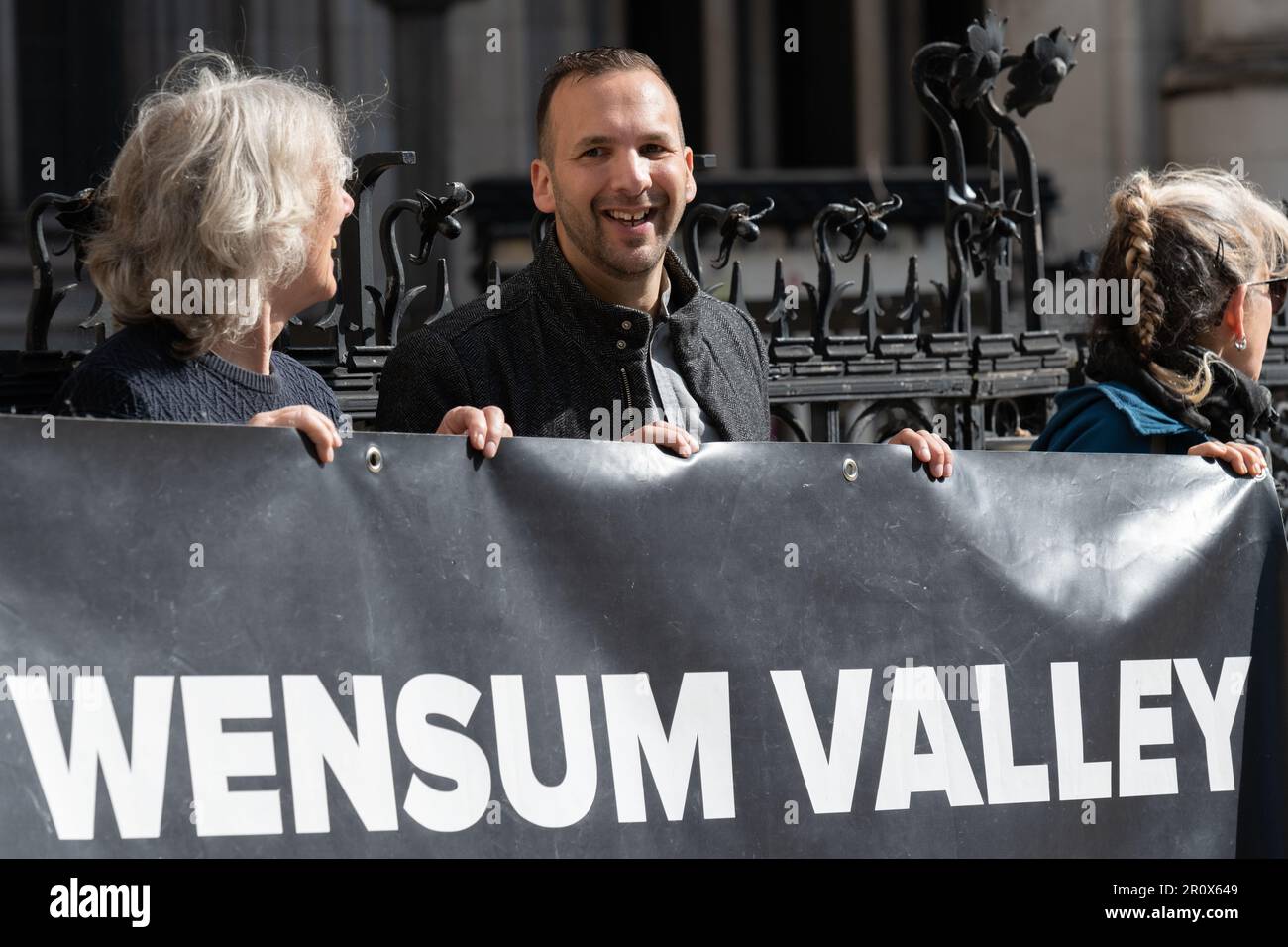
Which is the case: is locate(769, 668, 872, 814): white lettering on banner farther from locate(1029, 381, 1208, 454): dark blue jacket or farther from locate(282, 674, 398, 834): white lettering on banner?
locate(1029, 381, 1208, 454): dark blue jacket

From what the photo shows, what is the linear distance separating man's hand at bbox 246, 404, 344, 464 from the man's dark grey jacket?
49cm

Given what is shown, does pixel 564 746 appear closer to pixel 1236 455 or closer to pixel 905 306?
pixel 1236 455

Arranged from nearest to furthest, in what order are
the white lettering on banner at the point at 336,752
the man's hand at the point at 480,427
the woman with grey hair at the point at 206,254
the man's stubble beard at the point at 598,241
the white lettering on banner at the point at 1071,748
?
the white lettering on banner at the point at 336,752
the woman with grey hair at the point at 206,254
the man's hand at the point at 480,427
the white lettering on banner at the point at 1071,748
the man's stubble beard at the point at 598,241

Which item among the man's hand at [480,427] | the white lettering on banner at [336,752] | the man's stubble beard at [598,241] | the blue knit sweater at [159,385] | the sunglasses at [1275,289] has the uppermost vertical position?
the man's stubble beard at [598,241]

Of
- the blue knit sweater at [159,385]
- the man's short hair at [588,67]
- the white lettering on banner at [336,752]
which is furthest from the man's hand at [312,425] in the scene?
Answer: the man's short hair at [588,67]

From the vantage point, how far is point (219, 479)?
2.89 meters

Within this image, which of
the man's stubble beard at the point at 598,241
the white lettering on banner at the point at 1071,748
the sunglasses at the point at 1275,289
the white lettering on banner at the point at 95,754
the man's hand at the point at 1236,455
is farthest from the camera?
the sunglasses at the point at 1275,289

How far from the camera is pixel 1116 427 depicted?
12.5 feet

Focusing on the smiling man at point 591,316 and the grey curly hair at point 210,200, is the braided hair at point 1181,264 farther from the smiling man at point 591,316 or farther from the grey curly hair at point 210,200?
the grey curly hair at point 210,200

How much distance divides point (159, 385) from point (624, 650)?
2.87 feet

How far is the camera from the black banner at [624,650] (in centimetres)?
279

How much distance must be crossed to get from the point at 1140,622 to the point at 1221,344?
686mm

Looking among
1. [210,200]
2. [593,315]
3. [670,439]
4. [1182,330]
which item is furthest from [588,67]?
[1182,330]

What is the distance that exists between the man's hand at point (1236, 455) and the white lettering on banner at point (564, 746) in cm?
39
